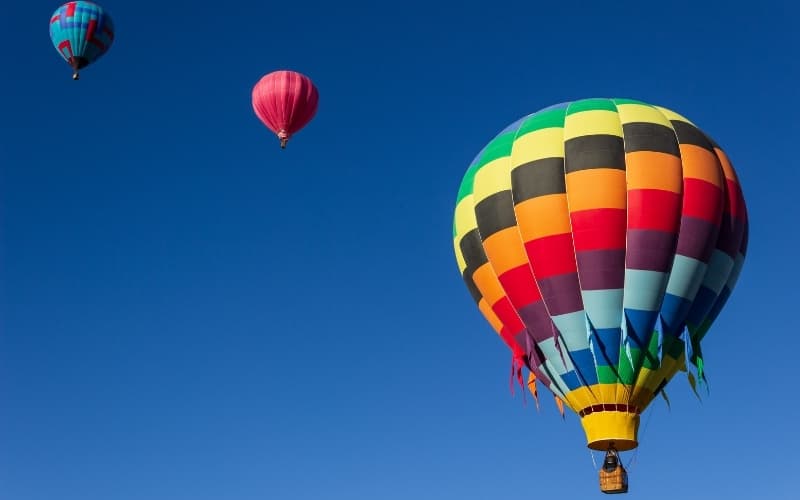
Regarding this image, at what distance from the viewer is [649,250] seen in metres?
27.6

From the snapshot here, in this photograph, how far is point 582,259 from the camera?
1089 inches

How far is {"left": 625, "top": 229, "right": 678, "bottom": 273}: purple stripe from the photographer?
27547 millimetres

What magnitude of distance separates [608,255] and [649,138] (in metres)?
2.71

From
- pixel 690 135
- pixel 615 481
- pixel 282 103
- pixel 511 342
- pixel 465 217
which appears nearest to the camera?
pixel 615 481

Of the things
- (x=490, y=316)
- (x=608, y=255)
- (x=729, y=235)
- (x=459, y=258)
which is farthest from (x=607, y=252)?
(x=459, y=258)

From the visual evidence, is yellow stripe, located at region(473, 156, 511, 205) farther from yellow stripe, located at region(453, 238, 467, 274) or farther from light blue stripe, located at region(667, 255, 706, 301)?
light blue stripe, located at region(667, 255, 706, 301)

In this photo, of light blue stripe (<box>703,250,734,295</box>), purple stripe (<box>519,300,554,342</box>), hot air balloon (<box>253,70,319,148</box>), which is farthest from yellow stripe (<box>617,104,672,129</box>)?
hot air balloon (<box>253,70,319,148</box>)

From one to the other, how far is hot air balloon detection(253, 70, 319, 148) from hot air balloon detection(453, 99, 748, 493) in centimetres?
804

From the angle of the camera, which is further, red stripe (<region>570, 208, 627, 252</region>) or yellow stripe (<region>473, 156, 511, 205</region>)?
yellow stripe (<region>473, 156, 511, 205</region>)

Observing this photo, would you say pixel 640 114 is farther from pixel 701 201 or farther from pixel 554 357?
pixel 554 357

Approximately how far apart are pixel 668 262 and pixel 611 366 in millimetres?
2370

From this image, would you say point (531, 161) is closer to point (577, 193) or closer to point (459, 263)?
point (577, 193)

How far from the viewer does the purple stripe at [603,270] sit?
90.3ft

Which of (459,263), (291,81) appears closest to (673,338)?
(459,263)
